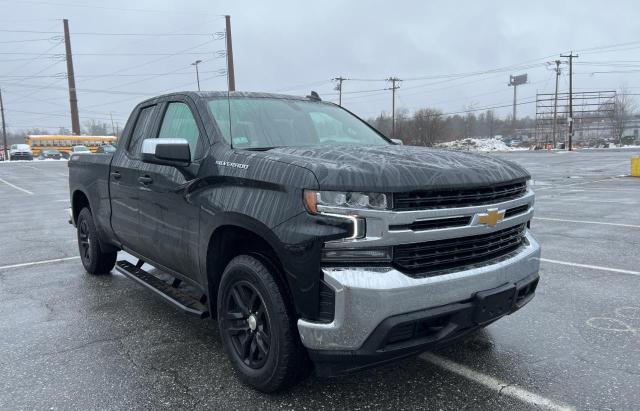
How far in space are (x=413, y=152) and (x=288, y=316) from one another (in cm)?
128

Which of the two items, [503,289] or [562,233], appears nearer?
[503,289]

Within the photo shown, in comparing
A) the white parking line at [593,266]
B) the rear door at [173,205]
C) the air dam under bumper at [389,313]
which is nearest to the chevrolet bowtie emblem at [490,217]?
the air dam under bumper at [389,313]

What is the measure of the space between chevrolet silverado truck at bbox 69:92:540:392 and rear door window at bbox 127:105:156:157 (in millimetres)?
693

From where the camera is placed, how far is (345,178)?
8.36 ft

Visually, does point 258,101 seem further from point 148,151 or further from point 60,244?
point 60,244

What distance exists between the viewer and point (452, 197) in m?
2.70

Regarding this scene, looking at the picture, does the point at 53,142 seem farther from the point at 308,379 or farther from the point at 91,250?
the point at 308,379

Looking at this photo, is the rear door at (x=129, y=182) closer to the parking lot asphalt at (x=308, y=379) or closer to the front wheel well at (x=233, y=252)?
the parking lot asphalt at (x=308, y=379)

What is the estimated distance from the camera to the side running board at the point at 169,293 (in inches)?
140

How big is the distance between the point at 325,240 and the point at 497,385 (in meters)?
1.51

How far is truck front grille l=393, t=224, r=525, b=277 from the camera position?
2579 mm

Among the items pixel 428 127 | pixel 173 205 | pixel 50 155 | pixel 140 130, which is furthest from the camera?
pixel 428 127

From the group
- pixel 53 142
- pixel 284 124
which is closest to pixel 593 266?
pixel 284 124

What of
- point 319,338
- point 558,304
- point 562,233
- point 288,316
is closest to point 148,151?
point 288,316
